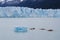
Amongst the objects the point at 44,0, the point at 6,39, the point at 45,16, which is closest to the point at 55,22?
the point at 45,16

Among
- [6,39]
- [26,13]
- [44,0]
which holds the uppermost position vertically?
[44,0]

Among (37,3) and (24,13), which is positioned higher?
(37,3)

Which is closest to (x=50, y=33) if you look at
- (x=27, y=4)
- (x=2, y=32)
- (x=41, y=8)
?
(x=41, y=8)

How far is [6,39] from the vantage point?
1.28 metres

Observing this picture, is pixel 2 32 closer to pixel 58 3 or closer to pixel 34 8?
pixel 34 8

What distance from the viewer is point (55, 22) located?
53.6 inches

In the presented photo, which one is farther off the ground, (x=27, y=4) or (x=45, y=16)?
(x=27, y=4)

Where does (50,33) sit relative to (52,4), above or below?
below

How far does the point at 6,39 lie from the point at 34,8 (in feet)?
1.46

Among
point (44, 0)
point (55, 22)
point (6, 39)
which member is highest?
point (44, 0)

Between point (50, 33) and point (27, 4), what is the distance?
1.32 ft

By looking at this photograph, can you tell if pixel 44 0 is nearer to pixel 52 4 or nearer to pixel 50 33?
pixel 52 4

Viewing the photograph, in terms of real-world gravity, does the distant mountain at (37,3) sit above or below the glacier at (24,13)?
above

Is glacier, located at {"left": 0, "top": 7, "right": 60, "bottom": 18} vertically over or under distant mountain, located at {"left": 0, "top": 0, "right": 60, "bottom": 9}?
under
